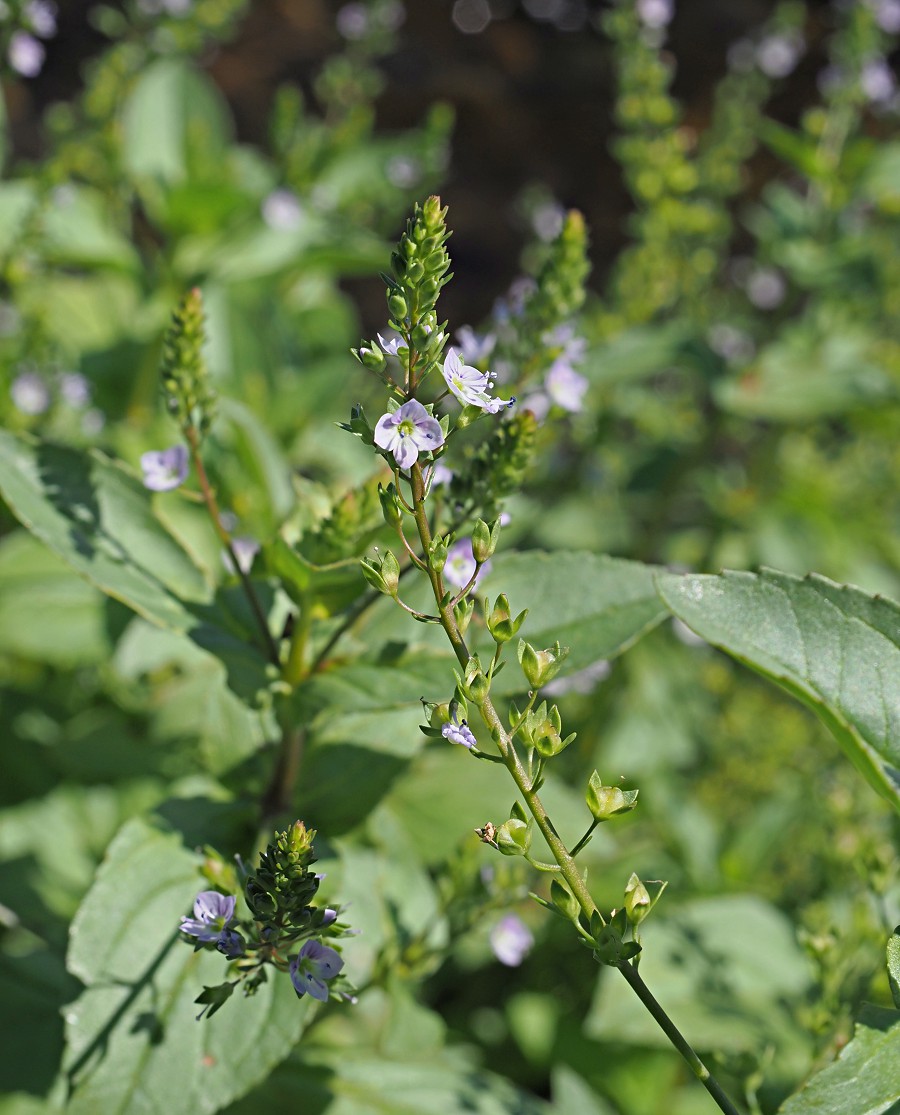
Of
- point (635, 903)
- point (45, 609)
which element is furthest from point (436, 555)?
point (45, 609)

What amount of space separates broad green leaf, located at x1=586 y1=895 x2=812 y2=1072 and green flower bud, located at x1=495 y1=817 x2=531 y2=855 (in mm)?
812

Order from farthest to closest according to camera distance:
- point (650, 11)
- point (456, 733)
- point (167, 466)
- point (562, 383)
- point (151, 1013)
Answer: point (650, 11)
point (562, 383)
point (167, 466)
point (151, 1013)
point (456, 733)

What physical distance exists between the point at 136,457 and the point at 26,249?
1.21ft

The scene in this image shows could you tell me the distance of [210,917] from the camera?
3.20 feet

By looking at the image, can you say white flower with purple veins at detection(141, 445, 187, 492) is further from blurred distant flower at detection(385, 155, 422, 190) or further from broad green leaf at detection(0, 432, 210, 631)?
blurred distant flower at detection(385, 155, 422, 190)

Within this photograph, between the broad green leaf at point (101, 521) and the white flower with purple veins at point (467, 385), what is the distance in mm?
413

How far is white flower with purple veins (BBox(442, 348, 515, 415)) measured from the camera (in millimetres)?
913

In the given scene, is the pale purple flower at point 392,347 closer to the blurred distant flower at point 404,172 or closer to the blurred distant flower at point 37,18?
the blurred distant flower at point 37,18

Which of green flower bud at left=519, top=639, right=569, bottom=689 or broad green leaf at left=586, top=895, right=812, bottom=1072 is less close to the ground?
broad green leaf at left=586, top=895, right=812, bottom=1072

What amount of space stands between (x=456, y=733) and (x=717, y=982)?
112cm

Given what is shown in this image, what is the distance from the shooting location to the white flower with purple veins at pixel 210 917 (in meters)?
0.96

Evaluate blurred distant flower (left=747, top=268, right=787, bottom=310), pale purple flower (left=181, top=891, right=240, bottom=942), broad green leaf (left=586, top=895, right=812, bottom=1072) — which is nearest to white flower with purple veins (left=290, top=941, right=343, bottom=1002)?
pale purple flower (left=181, top=891, right=240, bottom=942)

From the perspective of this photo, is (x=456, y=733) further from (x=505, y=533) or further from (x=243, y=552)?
(x=505, y=533)

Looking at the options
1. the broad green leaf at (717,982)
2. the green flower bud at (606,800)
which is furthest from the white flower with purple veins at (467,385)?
the broad green leaf at (717,982)
